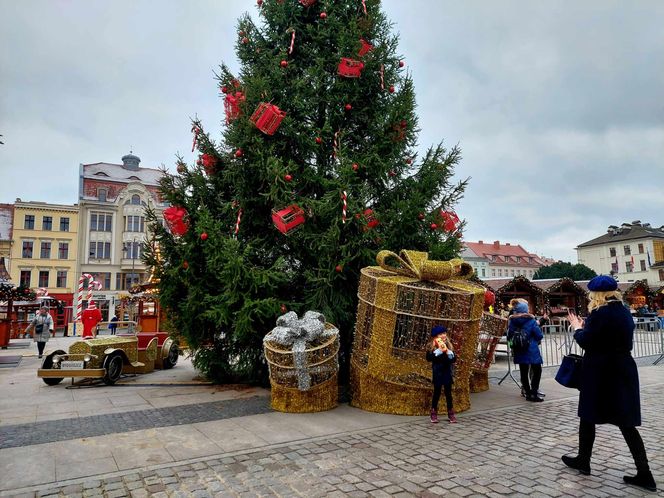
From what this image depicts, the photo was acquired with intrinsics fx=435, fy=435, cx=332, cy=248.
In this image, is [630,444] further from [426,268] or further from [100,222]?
[100,222]

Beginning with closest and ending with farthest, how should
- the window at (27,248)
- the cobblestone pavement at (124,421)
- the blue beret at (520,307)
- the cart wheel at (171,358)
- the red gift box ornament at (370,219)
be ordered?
the cobblestone pavement at (124,421) → the red gift box ornament at (370,219) → the blue beret at (520,307) → the cart wheel at (171,358) → the window at (27,248)

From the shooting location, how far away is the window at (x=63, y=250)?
1860 inches

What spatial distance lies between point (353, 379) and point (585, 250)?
286 ft

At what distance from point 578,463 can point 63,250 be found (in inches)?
2103

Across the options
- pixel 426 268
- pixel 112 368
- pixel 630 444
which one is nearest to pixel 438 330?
pixel 426 268

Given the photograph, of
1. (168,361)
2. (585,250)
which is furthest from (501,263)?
(168,361)

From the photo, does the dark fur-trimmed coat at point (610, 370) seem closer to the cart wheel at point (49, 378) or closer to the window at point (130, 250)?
the cart wheel at point (49, 378)

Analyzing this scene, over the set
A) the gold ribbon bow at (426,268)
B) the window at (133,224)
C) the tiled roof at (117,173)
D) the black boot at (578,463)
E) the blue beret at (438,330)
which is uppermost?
the tiled roof at (117,173)

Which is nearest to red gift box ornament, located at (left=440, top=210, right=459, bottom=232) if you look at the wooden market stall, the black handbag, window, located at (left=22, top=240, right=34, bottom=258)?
the black handbag

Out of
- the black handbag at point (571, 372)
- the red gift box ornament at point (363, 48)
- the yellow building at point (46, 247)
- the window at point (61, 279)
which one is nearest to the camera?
the black handbag at point (571, 372)

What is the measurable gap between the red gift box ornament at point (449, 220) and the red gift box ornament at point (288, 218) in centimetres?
301

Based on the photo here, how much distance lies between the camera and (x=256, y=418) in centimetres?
666

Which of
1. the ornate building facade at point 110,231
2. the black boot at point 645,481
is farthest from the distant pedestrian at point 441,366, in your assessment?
the ornate building facade at point 110,231

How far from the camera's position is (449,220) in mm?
9039
